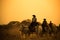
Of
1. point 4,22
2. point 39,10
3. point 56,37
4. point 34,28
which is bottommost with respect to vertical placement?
point 56,37

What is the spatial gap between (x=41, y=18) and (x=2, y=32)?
992mm

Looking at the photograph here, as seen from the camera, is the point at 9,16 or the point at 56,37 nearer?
the point at 56,37

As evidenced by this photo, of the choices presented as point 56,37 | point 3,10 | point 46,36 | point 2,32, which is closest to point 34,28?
point 46,36

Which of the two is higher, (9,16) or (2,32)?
(9,16)

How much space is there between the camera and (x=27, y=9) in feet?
8.86

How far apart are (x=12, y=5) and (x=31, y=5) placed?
0.39m

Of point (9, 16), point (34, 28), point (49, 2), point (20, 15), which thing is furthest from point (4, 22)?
point (49, 2)

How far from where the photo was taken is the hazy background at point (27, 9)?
2650 mm

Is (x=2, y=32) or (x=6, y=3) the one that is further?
(x=6, y=3)

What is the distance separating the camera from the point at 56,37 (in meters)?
2.02

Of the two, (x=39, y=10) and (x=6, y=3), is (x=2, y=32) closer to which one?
(x=6, y=3)

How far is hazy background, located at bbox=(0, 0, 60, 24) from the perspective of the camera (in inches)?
104

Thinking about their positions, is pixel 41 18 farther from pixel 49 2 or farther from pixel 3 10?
pixel 3 10

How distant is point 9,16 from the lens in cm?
267
